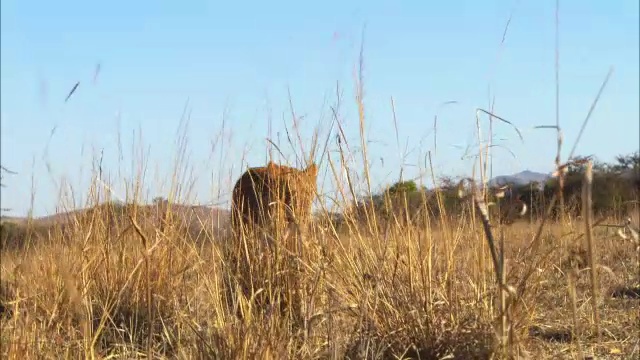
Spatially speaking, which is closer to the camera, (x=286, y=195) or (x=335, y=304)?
(x=335, y=304)

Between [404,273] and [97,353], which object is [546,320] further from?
[97,353]

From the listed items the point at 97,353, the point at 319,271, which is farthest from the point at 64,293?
the point at 319,271

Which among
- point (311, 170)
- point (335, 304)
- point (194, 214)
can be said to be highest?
point (311, 170)

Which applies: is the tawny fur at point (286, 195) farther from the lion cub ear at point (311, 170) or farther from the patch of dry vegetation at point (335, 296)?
the patch of dry vegetation at point (335, 296)

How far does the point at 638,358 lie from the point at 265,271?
1485 mm

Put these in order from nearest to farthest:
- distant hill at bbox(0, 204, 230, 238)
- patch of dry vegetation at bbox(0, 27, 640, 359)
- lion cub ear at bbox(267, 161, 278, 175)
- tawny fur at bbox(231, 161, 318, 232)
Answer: patch of dry vegetation at bbox(0, 27, 640, 359)
tawny fur at bbox(231, 161, 318, 232)
lion cub ear at bbox(267, 161, 278, 175)
distant hill at bbox(0, 204, 230, 238)

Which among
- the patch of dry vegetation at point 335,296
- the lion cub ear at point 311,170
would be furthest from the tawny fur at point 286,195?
the patch of dry vegetation at point 335,296

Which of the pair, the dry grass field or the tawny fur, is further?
the tawny fur

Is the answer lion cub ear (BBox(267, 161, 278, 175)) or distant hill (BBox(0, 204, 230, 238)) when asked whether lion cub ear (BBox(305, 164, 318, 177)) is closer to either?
lion cub ear (BBox(267, 161, 278, 175))

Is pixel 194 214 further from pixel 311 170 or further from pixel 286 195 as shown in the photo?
pixel 311 170

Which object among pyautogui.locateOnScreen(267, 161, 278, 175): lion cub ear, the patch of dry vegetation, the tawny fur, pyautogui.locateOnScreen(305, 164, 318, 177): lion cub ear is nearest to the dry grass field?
the patch of dry vegetation

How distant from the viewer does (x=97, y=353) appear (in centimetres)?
278

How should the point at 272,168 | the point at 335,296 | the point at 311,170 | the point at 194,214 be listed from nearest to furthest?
the point at 335,296, the point at 311,170, the point at 272,168, the point at 194,214

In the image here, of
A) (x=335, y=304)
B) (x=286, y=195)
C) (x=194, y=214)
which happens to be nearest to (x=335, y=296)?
(x=335, y=304)
